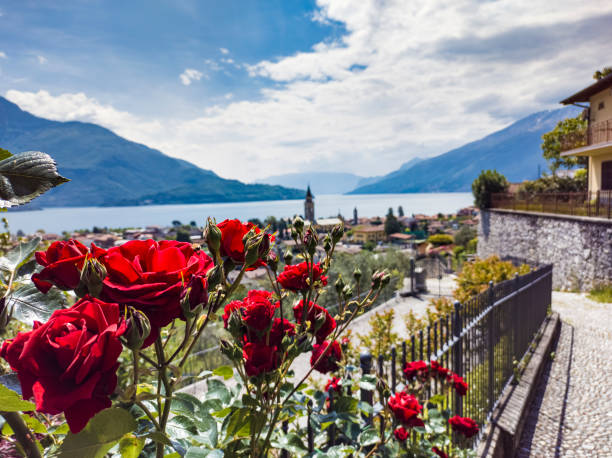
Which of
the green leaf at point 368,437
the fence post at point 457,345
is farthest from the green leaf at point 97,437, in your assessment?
the fence post at point 457,345

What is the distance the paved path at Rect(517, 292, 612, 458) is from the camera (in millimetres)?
3471

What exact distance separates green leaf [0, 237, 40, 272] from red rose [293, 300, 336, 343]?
2.10 feet

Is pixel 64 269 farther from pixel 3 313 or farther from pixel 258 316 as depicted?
pixel 258 316

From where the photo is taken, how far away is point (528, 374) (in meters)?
4.50

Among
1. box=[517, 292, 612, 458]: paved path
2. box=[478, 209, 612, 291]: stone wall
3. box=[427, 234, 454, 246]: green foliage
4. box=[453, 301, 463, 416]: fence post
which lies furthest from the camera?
box=[427, 234, 454, 246]: green foliage

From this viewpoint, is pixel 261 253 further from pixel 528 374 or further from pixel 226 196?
pixel 226 196

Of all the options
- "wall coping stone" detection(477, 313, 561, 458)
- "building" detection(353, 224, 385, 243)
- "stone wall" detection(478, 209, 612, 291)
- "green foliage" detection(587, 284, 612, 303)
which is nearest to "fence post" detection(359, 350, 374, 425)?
"wall coping stone" detection(477, 313, 561, 458)

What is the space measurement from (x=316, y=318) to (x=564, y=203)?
17111 millimetres

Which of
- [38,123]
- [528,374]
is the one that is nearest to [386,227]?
[528,374]

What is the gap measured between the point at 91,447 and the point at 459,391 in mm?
2159

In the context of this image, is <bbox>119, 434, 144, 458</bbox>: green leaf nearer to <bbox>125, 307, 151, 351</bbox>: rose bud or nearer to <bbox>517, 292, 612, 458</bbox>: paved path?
<bbox>125, 307, 151, 351</bbox>: rose bud

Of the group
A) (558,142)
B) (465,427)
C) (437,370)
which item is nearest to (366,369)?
(437,370)

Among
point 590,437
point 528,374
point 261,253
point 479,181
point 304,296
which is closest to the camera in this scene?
point 261,253

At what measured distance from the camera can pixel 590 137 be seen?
15375 mm
